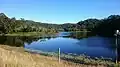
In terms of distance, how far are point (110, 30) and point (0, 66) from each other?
478 ft

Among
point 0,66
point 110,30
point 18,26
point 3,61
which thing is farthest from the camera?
point 110,30

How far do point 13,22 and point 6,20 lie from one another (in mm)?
4046

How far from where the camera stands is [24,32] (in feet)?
446

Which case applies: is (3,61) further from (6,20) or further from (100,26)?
(100,26)

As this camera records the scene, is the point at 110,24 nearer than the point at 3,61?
No

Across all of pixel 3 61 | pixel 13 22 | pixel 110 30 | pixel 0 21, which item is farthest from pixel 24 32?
pixel 3 61

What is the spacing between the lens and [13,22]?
124125mm

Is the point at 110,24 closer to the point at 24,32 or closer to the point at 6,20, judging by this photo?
the point at 24,32

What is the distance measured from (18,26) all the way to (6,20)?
43.6ft

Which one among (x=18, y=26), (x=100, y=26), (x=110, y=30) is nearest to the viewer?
(x=18, y=26)

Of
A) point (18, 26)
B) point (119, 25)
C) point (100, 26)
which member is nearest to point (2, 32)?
point (18, 26)

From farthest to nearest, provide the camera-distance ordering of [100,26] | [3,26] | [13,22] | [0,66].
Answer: [100,26]
[13,22]
[3,26]
[0,66]

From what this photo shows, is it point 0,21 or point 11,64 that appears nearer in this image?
point 11,64

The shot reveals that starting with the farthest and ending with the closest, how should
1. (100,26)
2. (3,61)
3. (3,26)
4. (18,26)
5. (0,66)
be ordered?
(100,26), (18,26), (3,26), (3,61), (0,66)
